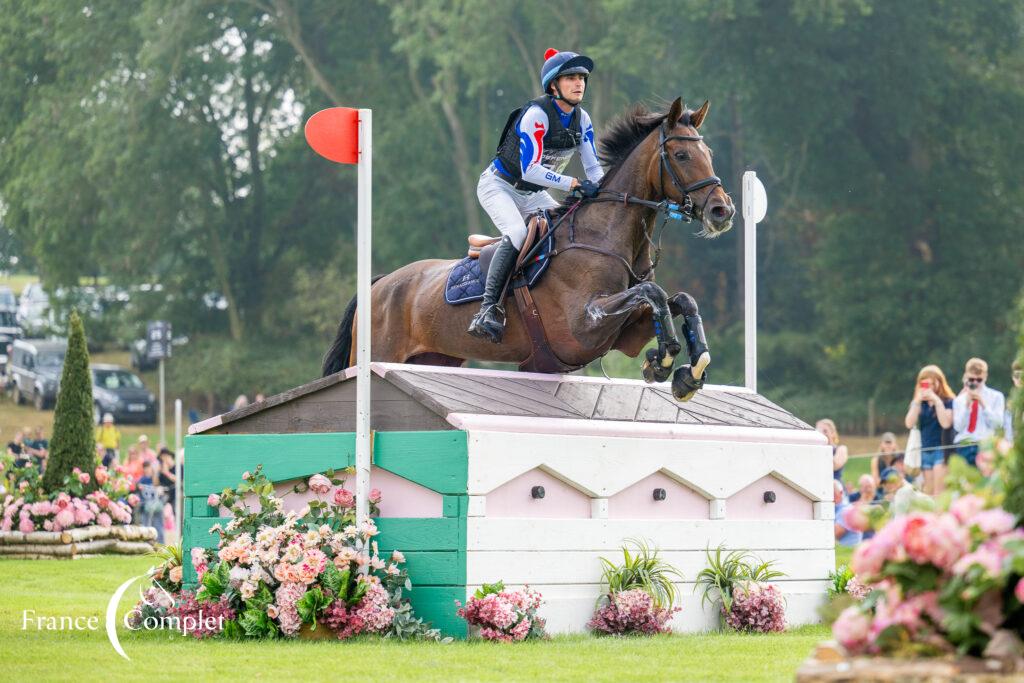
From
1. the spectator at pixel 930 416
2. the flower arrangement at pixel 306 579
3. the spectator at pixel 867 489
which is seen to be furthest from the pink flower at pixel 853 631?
the spectator at pixel 867 489

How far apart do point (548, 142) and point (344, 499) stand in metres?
2.48

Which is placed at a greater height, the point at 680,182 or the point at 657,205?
the point at 680,182

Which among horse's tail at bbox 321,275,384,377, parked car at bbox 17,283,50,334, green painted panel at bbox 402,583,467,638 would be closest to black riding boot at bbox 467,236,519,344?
green painted panel at bbox 402,583,467,638

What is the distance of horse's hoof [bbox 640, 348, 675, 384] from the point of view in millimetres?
8219

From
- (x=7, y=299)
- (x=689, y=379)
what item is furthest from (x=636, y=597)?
(x=7, y=299)

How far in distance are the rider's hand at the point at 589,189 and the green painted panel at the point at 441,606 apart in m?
2.63

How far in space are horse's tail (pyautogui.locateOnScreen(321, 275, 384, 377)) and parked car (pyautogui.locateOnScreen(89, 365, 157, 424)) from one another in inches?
963

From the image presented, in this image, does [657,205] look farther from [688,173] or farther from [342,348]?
[342,348]

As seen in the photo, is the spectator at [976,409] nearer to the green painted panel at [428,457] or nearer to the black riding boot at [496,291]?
the black riding boot at [496,291]

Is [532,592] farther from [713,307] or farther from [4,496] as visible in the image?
[713,307]

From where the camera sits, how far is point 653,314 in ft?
27.0

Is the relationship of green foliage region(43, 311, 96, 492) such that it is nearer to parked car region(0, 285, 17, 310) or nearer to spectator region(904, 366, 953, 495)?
spectator region(904, 366, 953, 495)

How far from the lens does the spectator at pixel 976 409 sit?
1180cm

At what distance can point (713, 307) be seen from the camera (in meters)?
37.2
